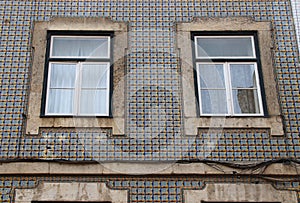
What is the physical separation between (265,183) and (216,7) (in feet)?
10.6

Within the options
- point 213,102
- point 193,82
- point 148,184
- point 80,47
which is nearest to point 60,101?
point 80,47

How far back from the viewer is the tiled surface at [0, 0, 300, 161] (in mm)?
6980

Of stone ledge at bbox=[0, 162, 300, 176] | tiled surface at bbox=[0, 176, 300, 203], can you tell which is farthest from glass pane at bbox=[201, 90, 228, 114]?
tiled surface at bbox=[0, 176, 300, 203]

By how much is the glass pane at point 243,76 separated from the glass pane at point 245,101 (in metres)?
0.11

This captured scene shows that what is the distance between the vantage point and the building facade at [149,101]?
677 centimetres

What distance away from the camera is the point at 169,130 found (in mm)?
7160

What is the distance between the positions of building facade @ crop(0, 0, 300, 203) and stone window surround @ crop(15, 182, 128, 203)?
0.05 ft

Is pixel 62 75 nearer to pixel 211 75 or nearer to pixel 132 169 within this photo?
pixel 132 169

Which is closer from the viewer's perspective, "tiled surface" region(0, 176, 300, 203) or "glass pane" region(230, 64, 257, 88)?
"tiled surface" region(0, 176, 300, 203)

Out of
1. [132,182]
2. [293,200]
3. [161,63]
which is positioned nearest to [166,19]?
[161,63]

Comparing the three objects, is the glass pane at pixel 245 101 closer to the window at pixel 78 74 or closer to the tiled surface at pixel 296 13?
the tiled surface at pixel 296 13

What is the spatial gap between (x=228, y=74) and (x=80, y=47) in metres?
2.53

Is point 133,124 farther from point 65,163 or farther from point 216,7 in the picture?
point 216,7

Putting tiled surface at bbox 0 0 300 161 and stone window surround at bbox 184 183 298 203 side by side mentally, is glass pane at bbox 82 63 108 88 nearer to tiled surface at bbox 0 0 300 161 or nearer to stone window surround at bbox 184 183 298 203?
tiled surface at bbox 0 0 300 161
